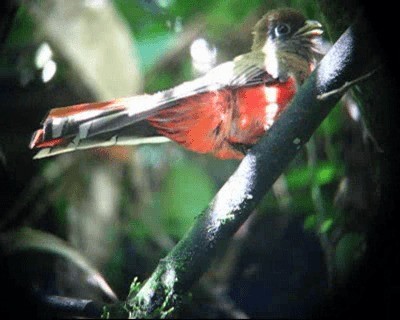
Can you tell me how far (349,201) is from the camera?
5.65 feet

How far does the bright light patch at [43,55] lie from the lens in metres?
1.59

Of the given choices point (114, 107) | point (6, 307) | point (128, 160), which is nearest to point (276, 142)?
point (114, 107)

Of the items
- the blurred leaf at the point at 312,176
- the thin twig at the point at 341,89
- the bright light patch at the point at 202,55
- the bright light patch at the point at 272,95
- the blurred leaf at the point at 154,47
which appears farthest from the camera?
the blurred leaf at the point at 312,176

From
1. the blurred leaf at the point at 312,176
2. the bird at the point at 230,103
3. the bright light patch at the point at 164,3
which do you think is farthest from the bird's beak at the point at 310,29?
the blurred leaf at the point at 312,176

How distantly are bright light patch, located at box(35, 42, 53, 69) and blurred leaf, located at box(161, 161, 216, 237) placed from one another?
0.42 m

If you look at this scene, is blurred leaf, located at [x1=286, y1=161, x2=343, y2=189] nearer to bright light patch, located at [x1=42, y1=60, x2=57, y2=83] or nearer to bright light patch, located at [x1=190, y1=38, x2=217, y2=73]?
bright light patch, located at [x1=190, y1=38, x2=217, y2=73]

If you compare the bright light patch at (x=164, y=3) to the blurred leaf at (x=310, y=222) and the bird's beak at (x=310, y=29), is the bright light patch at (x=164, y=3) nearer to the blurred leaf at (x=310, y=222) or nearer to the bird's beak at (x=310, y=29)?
the bird's beak at (x=310, y=29)

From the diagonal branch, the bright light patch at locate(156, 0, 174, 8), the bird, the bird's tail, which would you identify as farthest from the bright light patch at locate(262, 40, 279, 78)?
the bright light patch at locate(156, 0, 174, 8)

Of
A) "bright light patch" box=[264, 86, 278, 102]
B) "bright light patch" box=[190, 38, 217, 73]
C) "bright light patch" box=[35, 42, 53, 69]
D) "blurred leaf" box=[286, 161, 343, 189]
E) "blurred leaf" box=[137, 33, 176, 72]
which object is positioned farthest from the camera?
"blurred leaf" box=[286, 161, 343, 189]

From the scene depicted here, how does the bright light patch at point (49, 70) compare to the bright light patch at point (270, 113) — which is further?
the bright light patch at point (49, 70)

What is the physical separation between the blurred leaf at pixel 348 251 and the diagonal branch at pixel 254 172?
393 millimetres

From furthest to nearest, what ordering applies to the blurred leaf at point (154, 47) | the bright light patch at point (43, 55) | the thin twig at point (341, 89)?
1. the blurred leaf at point (154, 47)
2. the bright light patch at point (43, 55)
3. the thin twig at point (341, 89)

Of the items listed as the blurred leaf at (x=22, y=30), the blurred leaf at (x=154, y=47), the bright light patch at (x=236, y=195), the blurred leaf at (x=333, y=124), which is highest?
the blurred leaf at (x=22, y=30)

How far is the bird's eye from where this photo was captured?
132cm
